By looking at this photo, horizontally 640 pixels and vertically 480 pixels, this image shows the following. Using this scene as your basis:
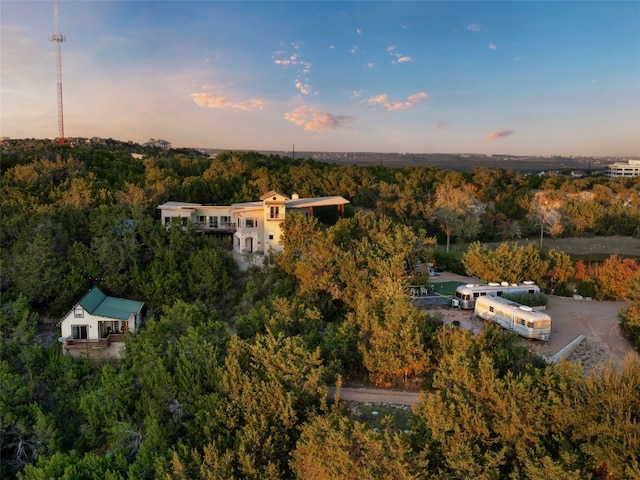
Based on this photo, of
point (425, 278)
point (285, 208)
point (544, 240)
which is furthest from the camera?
point (544, 240)

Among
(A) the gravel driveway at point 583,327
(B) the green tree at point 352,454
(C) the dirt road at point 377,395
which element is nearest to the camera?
(B) the green tree at point 352,454

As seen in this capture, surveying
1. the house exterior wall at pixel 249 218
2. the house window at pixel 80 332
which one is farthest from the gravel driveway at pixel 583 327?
the house window at pixel 80 332

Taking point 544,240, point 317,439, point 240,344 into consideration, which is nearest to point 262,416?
point 317,439

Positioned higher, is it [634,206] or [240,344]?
[634,206]

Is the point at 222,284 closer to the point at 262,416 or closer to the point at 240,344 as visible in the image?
the point at 240,344

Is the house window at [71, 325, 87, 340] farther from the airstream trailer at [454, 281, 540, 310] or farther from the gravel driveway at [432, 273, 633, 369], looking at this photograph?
the airstream trailer at [454, 281, 540, 310]

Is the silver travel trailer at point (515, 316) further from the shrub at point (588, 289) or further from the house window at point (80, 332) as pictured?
the house window at point (80, 332)

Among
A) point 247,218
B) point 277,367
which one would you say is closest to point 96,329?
point 247,218
